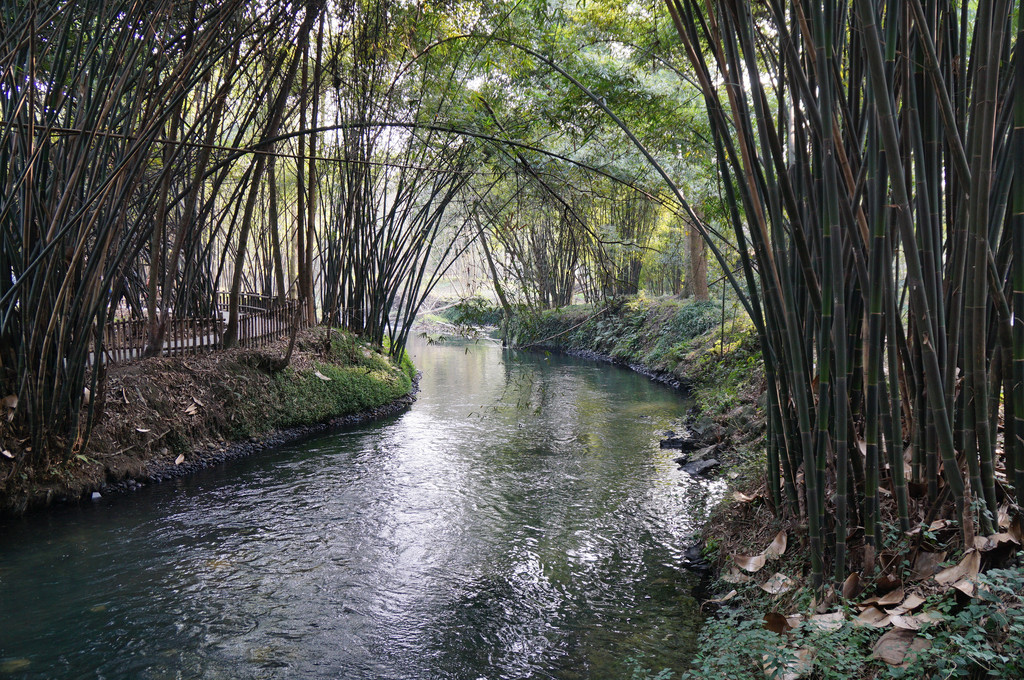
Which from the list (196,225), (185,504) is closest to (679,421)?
(185,504)

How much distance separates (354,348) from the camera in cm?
797

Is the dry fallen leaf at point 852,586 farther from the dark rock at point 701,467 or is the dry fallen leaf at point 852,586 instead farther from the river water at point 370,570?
the dark rock at point 701,467

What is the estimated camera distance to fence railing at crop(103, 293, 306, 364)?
17.2 ft

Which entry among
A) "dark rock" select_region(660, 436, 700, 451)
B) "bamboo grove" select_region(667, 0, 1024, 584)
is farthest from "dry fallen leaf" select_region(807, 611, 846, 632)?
"dark rock" select_region(660, 436, 700, 451)

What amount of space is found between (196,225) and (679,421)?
5236mm

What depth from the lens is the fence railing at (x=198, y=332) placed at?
5242 mm

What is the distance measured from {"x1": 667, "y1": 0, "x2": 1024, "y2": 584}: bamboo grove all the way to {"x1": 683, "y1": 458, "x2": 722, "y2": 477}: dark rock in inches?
97.6

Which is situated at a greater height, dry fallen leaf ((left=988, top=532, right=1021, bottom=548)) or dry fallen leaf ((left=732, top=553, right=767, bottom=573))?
dry fallen leaf ((left=988, top=532, right=1021, bottom=548))

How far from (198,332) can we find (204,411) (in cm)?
95

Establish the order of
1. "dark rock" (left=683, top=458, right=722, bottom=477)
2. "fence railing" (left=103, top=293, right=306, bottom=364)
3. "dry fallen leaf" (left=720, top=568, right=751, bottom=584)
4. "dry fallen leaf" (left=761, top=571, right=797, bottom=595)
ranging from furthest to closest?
1. "fence railing" (left=103, top=293, right=306, bottom=364)
2. "dark rock" (left=683, top=458, right=722, bottom=477)
3. "dry fallen leaf" (left=720, top=568, right=751, bottom=584)
4. "dry fallen leaf" (left=761, top=571, right=797, bottom=595)

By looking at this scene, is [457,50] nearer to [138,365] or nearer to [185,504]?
[138,365]

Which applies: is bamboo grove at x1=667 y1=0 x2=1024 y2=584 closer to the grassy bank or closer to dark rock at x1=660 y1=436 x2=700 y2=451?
the grassy bank

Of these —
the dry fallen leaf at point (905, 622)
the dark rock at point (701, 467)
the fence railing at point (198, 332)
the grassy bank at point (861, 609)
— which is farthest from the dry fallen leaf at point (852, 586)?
the fence railing at point (198, 332)

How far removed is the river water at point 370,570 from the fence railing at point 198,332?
3.97 feet
